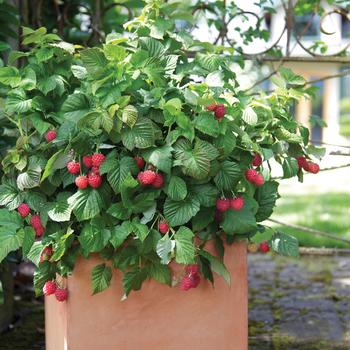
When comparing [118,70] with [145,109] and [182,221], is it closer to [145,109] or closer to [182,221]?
[145,109]

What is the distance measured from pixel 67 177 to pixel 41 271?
10.3 inches

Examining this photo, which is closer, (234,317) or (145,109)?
(145,109)

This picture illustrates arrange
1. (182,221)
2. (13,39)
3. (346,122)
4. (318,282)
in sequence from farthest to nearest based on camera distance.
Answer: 1. (346,122)
2. (318,282)
3. (13,39)
4. (182,221)

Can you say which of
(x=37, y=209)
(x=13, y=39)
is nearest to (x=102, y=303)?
(x=37, y=209)

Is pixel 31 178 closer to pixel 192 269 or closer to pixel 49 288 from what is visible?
pixel 49 288

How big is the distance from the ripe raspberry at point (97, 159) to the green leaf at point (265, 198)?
480 mm

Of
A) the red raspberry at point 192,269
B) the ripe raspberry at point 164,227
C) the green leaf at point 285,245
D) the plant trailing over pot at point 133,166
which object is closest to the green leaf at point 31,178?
the plant trailing over pot at point 133,166

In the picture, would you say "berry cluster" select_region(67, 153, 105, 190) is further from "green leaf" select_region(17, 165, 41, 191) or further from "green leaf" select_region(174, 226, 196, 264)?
"green leaf" select_region(174, 226, 196, 264)

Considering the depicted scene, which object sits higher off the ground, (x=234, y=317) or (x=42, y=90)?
(x=42, y=90)

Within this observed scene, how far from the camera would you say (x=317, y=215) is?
5.68 metres

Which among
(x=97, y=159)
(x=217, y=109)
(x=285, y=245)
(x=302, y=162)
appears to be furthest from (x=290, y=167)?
(x=97, y=159)

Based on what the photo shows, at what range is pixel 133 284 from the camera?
182cm

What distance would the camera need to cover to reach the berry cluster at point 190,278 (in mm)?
1801

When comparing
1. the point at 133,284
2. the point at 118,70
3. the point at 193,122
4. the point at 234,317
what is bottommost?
the point at 234,317
